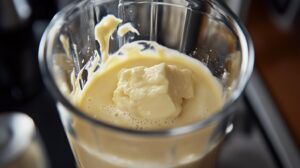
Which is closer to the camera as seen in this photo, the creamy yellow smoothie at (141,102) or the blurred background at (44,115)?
the creamy yellow smoothie at (141,102)

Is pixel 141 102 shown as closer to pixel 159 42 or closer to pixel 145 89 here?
pixel 145 89

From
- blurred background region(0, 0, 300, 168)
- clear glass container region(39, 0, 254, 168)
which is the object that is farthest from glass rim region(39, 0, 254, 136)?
blurred background region(0, 0, 300, 168)

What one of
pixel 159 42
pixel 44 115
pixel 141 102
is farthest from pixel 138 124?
pixel 44 115

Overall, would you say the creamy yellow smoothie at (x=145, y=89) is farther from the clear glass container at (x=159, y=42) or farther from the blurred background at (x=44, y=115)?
the blurred background at (x=44, y=115)

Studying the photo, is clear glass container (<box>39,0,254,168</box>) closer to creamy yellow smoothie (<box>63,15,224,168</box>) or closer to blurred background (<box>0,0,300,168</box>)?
Answer: creamy yellow smoothie (<box>63,15,224,168</box>)

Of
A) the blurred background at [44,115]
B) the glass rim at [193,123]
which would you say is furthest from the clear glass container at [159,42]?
the blurred background at [44,115]
